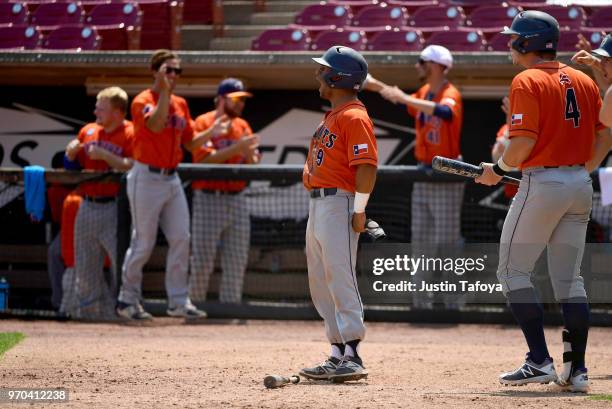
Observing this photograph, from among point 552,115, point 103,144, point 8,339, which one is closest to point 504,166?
point 552,115

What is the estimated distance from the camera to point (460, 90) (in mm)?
9672

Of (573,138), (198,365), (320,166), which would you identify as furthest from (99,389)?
(573,138)

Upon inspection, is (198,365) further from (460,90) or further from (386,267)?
(460,90)

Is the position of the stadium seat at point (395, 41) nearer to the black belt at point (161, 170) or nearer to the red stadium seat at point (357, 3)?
the red stadium seat at point (357, 3)

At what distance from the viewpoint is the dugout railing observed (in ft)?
28.2

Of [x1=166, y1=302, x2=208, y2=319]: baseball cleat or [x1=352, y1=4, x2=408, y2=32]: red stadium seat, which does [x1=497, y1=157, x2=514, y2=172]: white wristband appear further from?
[x1=352, y1=4, x2=408, y2=32]: red stadium seat

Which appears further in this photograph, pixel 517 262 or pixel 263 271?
pixel 263 271

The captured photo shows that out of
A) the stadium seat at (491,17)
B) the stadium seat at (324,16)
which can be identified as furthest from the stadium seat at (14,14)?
the stadium seat at (491,17)

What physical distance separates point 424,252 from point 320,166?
2860 mm

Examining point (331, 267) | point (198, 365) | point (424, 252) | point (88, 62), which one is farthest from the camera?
point (88, 62)

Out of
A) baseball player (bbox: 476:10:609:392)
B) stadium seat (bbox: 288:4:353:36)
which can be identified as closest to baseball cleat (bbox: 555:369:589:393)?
baseball player (bbox: 476:10:609:392)

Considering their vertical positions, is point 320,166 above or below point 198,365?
above

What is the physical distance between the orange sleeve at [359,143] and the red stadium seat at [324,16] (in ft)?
20.1

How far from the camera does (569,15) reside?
1077cm
